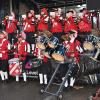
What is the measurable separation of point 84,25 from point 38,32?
1405mm

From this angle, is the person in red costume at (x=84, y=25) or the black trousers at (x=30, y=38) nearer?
the person in red costume at (x=84, y=25)

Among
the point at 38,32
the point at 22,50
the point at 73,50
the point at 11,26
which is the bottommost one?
the point at 22,50

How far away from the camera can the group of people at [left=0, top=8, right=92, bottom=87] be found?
12.0m

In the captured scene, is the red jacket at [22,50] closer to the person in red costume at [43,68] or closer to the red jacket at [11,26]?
the person in red costume at [43,68]

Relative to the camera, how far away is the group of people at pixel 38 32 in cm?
1205

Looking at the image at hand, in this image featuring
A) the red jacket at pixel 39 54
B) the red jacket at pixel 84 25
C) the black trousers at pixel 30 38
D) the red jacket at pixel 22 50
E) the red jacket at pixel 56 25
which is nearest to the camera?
the red jacket at pixel 39 54

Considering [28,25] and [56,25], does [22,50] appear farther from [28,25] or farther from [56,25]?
[56,25]

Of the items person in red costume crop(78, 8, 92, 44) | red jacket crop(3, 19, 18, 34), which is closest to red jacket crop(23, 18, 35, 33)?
red jacket crop(3, 19, 18, 34)

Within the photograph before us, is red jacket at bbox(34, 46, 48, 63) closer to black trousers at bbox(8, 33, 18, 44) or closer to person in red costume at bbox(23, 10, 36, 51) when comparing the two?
person in red costume at bbox(23, 10, 36, 51)

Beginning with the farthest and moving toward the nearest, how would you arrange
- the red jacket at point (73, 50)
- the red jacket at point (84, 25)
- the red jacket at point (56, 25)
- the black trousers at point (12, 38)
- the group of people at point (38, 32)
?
the black trousers at point (12, 38)
the red jacket at point (56, 25)
the red jacket at point (84, 25)
the group of people at point (38, 32)
the red jacket at point (73, 50)

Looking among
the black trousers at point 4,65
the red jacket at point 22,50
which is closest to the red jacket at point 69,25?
the red jacket at point 22,50

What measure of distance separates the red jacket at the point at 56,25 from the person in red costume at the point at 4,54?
59.0 inches

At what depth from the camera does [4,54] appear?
12.6 m

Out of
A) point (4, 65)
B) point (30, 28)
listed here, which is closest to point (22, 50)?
point (4, 65)
